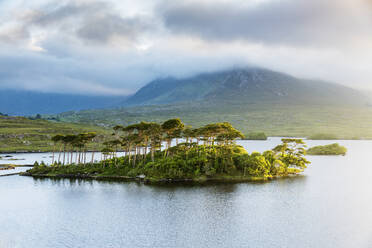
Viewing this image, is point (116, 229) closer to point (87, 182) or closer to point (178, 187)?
point (178, 187)

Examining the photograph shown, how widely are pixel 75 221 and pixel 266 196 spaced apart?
38.6 metres

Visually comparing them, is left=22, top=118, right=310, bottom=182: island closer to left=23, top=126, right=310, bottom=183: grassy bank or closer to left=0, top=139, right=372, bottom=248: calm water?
left=23, top=126, right=310, bottom=183: grassy bank

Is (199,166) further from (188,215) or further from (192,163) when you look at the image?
(188,215)

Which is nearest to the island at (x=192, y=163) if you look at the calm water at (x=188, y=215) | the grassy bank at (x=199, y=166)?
the grassy bank at (x=199, y=166)

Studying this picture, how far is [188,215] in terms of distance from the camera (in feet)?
193

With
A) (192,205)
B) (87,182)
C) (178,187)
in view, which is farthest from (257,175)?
(87,182)

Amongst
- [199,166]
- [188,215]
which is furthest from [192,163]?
[188,215]

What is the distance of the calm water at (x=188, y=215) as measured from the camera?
157 feet

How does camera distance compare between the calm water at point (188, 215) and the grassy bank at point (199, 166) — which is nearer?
the calm water at point (188, 215)

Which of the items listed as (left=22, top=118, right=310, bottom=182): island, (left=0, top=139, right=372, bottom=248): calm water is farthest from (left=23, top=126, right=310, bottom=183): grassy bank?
(left=0, top=139, right=372, bottom=248): calm water

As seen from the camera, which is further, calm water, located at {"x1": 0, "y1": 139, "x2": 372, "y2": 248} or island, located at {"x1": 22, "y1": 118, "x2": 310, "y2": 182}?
island, located at {"x1": 22, "y1": 118, "x2": 310, "y2": 182}

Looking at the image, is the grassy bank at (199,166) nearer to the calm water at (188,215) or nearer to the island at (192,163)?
the island at (192,163)

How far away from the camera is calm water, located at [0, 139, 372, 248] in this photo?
48.0 metres

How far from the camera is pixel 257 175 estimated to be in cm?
9325
